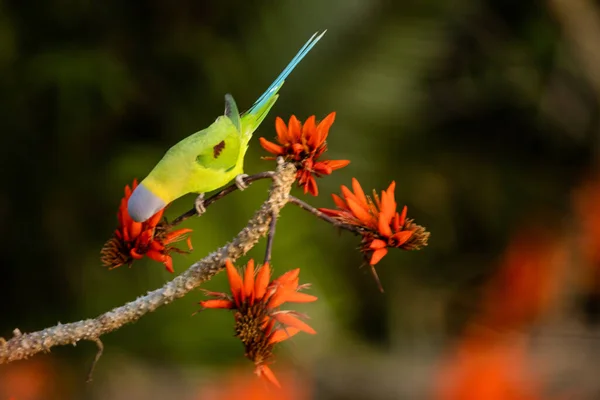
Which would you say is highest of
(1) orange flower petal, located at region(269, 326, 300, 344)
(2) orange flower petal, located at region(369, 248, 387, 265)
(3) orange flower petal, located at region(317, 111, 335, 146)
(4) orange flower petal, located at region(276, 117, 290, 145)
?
(3) orange flower petal, located at region(317, 111, 335, 146)

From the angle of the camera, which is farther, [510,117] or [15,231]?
[510,117]

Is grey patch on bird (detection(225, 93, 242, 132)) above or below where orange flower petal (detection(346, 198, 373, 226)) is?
above

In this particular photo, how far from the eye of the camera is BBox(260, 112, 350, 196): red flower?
38 centimetres

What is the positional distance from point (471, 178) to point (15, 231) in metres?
1.00

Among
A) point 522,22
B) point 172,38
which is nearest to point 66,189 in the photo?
point 172,38

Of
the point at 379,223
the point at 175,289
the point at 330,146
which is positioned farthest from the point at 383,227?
the point at 330,146

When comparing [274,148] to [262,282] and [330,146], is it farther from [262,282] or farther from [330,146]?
[330,146]

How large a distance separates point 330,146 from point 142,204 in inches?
38.3

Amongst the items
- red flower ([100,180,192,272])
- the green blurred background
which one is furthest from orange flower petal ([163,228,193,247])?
the green blurred background

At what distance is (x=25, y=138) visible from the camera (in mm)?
1517

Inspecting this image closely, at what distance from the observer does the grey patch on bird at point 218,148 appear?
45 centimetres

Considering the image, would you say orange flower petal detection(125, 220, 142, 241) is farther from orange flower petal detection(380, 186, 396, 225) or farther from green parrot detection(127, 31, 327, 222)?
orange flower petal detection(380, 186, 396, 225)

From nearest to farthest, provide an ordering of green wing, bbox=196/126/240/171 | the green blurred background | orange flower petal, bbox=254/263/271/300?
orange flower petal, bbox=254/263/271/300
green wing, bbox=196/126/240/171
the green blurred background

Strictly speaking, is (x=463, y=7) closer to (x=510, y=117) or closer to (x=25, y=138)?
(x=510, y=117)
